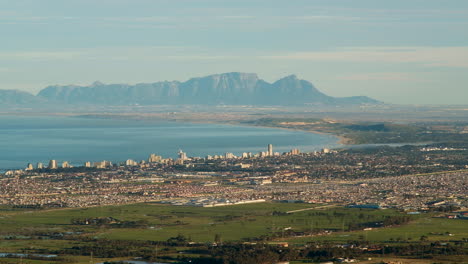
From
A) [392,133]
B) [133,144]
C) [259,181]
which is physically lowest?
[133,144]

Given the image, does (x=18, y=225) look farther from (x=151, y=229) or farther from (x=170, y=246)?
(x=170, y=246)

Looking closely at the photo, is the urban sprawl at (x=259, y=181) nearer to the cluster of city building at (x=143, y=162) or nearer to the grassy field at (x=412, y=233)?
the cluster of city building at (x=143, y=162)

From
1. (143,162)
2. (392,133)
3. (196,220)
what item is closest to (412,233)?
(196,220)

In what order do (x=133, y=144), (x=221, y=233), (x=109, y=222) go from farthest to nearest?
(x=133, y=144)
(x=109, y=222)
(x=221, y=233)

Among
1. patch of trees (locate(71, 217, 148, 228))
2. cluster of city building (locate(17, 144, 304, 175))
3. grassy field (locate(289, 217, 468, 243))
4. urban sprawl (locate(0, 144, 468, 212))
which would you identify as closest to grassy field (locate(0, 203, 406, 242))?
patch of trees (locate(71, 217, 148, 228))

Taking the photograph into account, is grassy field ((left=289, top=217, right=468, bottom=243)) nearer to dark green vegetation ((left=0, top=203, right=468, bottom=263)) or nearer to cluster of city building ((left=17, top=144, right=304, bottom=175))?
dark green vegetation ((left=0, top=203, right=468, bottom=263))

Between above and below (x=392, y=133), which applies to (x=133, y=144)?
below

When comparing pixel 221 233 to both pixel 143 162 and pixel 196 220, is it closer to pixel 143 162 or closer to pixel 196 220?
pixel 196 220

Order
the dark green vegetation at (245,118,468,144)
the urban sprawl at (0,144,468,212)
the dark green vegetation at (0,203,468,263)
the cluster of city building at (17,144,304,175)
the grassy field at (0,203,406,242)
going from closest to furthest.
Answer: the dark green vegetation at (0,203,468,263)
the grassy field at (0,203,406,242)
the urban sprawl at (0,144,468,212)
the cluster of city building at (17,144,304,175)
the dark green vegetation at (245,118,468,144)
